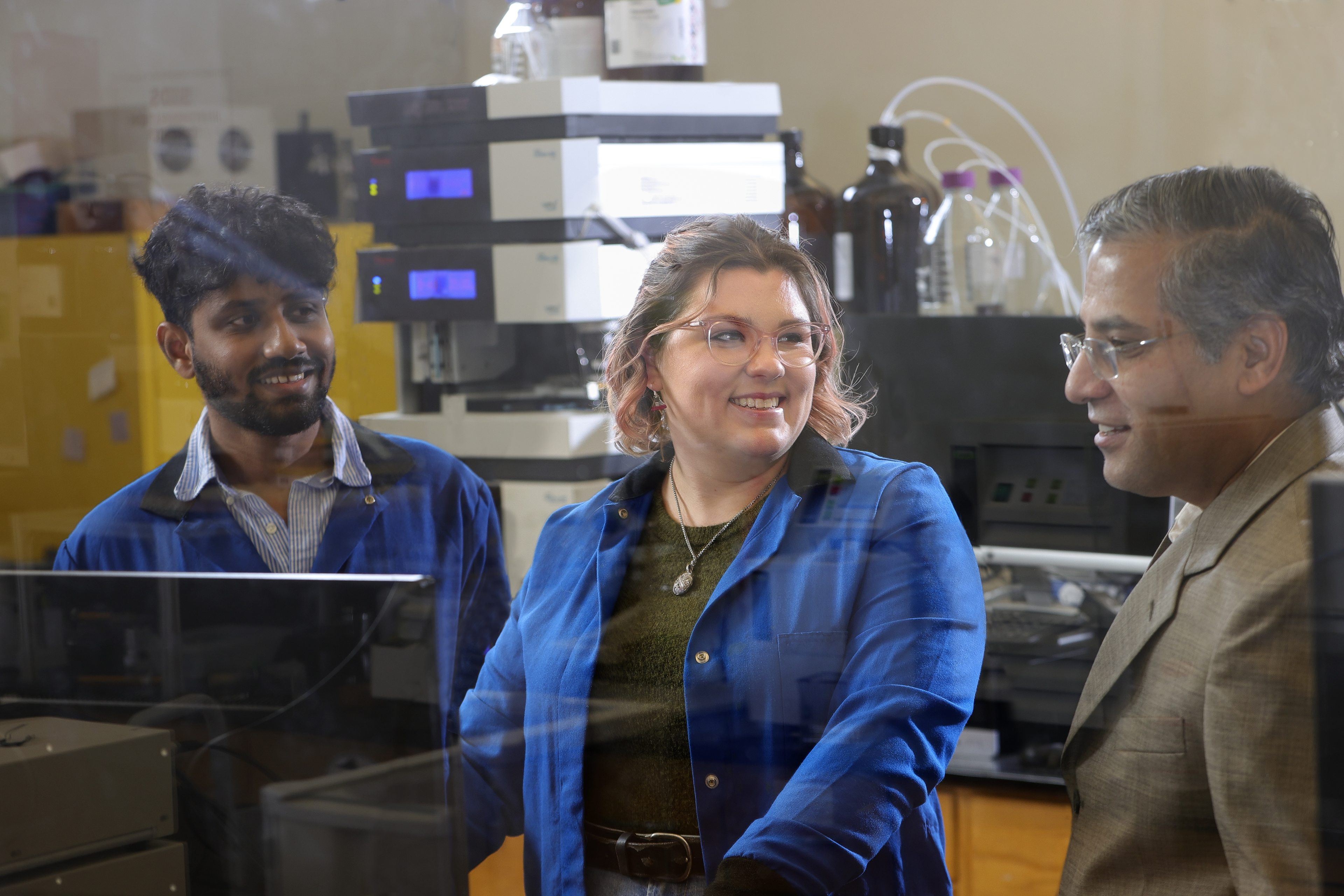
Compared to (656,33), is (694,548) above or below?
below

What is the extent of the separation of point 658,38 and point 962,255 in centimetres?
38

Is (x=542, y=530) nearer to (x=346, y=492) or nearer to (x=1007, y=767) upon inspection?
(x=346, y=492)

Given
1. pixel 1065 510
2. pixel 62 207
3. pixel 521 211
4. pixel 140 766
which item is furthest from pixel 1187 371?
pixel 62 207

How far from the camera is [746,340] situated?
3.05 feet

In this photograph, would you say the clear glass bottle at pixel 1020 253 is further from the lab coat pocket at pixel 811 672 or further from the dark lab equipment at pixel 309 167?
the dark lab equipment at pixel 309 167

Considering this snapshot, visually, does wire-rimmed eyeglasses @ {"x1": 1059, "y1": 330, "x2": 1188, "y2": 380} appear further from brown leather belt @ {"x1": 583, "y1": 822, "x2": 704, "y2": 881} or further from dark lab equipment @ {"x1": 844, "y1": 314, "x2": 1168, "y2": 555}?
brown leather belt @ {"x1": 583, "y1": 822, "x2": 704, "y2": 881}

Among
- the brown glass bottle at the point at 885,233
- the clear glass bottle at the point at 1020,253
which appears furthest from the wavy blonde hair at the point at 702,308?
the clear glass bottle at the point at 1020,253

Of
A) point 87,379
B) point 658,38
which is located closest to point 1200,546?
point 658,38

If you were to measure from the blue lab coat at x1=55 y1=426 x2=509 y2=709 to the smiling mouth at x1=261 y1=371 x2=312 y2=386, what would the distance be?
69 mm

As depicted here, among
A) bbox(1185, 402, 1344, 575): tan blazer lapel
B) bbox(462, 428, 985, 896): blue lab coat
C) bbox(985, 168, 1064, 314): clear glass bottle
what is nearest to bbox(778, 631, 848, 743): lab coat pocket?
bbox(462, 428, 985, 896): blue lab coat

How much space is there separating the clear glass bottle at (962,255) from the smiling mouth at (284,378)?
0.60 meters

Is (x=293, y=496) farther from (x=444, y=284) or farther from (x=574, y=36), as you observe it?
(x=574, y=36)

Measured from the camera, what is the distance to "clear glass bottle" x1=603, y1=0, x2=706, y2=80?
3.53ft

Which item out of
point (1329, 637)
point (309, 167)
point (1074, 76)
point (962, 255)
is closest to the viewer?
point (1329, 637)
